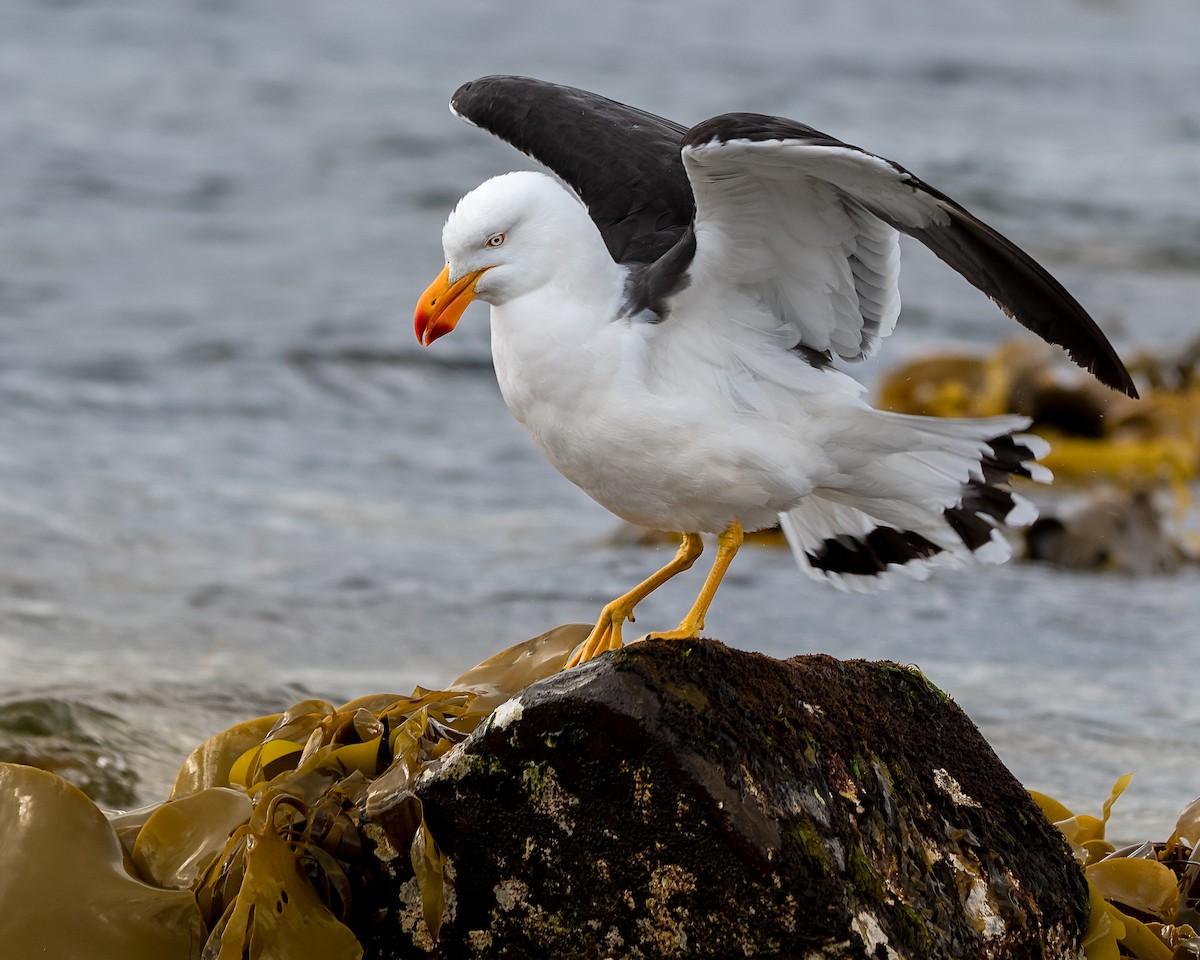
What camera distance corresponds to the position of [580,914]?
9.65ft

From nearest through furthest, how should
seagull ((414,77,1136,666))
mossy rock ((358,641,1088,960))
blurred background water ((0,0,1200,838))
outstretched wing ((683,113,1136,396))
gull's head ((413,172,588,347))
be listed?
mossy rock ((358,641,1088,960)), outstretched wing ((683,113,1136,396)), seagull ((414,77,1136,666)), gull's head ((413,172,588,347)), blurred background water ((0,0,1200,838))

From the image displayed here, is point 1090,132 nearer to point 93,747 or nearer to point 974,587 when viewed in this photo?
point 974,587

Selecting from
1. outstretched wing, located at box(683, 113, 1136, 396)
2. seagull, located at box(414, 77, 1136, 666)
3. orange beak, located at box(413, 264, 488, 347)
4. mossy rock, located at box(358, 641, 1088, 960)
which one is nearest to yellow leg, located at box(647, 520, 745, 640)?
seagull, located at box(414, 77, 1136, 666)

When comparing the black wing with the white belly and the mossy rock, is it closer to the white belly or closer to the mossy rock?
the white belly

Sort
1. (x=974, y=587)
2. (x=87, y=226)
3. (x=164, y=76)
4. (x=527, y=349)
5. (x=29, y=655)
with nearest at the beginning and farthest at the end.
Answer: (x=527, y=349)
(x=29, y=655)
(x=974, y=587)
(x=87, y=226)
(x=164, y=76)

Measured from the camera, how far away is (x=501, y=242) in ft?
13.0

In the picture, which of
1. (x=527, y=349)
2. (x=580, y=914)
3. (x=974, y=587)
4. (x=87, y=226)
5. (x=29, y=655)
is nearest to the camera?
(x=580, y=914)

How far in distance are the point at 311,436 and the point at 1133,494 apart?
16.6ft

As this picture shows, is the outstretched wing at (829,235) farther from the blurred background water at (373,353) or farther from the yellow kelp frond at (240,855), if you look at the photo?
the blurred background water at (373,353)

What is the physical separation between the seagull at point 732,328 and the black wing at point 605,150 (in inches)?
1.1

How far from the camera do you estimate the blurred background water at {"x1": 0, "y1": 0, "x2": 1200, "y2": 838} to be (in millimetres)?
6188

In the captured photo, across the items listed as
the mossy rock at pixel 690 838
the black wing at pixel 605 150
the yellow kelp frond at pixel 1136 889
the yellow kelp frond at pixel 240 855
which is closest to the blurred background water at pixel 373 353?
the yellow kelp frond at pixel 1136 889

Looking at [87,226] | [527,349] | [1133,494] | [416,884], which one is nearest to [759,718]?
[416,884]

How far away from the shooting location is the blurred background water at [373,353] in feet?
20.3
